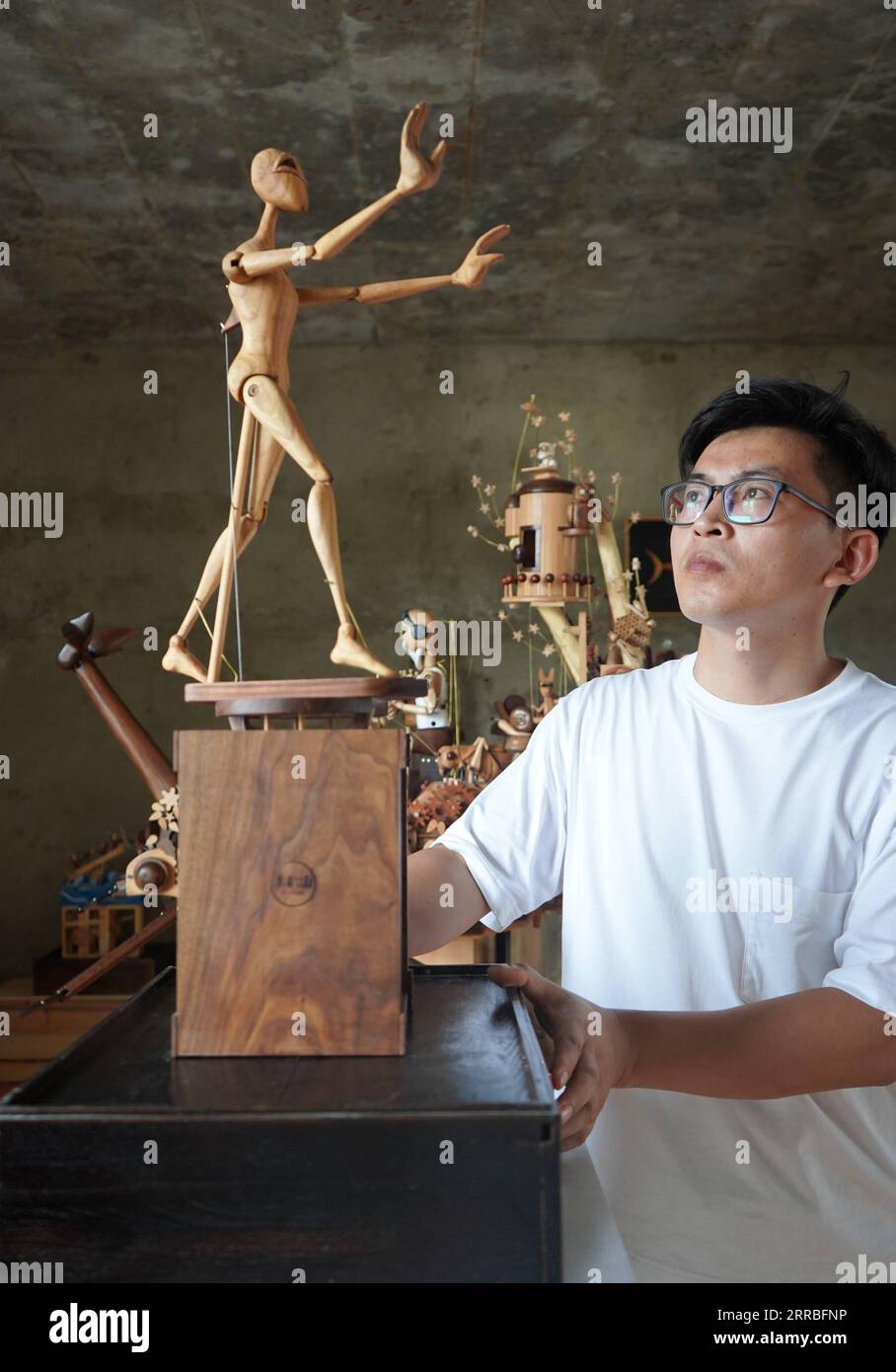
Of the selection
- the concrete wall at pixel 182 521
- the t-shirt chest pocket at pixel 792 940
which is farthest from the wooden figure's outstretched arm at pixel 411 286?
the concrete wall at pixel 182 521

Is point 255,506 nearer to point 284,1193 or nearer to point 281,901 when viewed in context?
point 281,901

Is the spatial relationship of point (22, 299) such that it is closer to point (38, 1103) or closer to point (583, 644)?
point (583, 644)

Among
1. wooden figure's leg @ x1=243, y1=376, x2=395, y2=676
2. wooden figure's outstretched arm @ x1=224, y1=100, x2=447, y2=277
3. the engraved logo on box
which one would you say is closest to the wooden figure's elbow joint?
wooden figure's outstretched arm @ x1=224, y1=100, x2=447, y2=277

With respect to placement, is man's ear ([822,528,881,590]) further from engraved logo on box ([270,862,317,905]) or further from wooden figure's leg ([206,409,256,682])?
engraved logo on box ([270,862,317,905])

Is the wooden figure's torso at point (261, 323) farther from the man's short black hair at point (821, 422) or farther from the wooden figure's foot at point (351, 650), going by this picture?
the man's short black hair at point (821, 422)

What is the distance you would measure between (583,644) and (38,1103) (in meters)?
3.70

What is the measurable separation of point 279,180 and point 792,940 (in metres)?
1.15

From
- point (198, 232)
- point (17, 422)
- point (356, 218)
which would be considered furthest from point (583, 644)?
point (17, 422)

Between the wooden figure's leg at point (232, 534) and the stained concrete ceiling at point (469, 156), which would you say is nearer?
the wooden figure's leg at point (232, 534)

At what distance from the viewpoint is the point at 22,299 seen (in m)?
6.26

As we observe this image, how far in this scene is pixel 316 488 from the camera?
1452 millimetres

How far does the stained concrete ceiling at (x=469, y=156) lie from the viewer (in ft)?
12.5

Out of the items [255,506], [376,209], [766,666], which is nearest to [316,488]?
[255,506]
